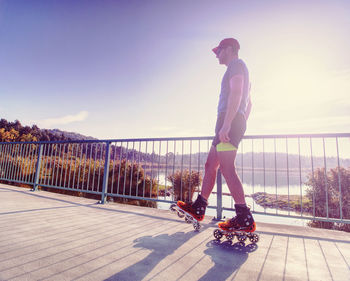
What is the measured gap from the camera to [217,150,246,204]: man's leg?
178 centimetres

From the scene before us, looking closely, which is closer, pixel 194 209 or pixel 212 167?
pixel 194 209

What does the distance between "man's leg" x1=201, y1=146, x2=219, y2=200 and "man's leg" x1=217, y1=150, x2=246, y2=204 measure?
188 millimetres

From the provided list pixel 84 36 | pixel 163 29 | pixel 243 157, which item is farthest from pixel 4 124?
pixel 243 157

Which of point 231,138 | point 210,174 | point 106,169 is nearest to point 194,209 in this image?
point 210,174

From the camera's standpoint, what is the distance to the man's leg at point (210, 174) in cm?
199

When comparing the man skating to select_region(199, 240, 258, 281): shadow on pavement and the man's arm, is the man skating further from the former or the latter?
select_region(199, 240, 258, 281): shadow on pavement

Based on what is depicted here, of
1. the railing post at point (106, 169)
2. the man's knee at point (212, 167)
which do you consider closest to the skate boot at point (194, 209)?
the man's knee at point (212, 167)

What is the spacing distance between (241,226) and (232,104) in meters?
1.12

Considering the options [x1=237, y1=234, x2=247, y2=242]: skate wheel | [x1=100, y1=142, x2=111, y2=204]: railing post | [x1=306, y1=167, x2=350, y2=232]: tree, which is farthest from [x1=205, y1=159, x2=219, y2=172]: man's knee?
[x1=306, y1=167, x2=350, y2=232]: tree

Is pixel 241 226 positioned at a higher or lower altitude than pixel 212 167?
lower

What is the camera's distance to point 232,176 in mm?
1806

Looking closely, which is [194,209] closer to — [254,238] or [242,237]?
[242,237]

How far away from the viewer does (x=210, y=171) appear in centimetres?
204

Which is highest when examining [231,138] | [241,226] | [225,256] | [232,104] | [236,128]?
[232,104]
